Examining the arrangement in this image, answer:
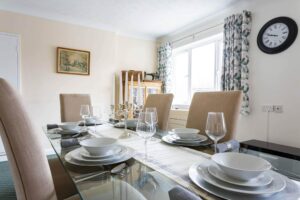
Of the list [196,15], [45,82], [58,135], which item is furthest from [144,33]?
[58,135]

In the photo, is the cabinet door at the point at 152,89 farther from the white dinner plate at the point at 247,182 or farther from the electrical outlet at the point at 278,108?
the white dinner plate at the point at 247,182

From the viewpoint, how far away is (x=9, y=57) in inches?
117

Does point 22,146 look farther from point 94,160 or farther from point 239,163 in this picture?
point 239,163

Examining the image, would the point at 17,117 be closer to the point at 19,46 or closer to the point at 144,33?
the point at 19,46

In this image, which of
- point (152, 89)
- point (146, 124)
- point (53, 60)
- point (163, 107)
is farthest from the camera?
point (152, 89)

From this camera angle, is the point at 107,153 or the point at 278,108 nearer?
the point at 107,153

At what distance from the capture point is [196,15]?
324cm

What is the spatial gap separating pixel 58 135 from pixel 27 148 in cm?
86

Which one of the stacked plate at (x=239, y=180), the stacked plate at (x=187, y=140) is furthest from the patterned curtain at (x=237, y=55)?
the stacked plate at (x=239, y=180)

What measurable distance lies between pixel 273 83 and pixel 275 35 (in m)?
0.60

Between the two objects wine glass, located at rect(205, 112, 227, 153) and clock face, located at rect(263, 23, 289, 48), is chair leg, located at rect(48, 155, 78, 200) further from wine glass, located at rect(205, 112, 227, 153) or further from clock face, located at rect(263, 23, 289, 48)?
clock face, located at rect(263, 23, 289, 48)

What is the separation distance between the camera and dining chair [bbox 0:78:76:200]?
2.04 feet

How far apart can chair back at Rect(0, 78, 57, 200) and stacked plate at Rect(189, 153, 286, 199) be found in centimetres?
53

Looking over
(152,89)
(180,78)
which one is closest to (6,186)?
(152,89)
